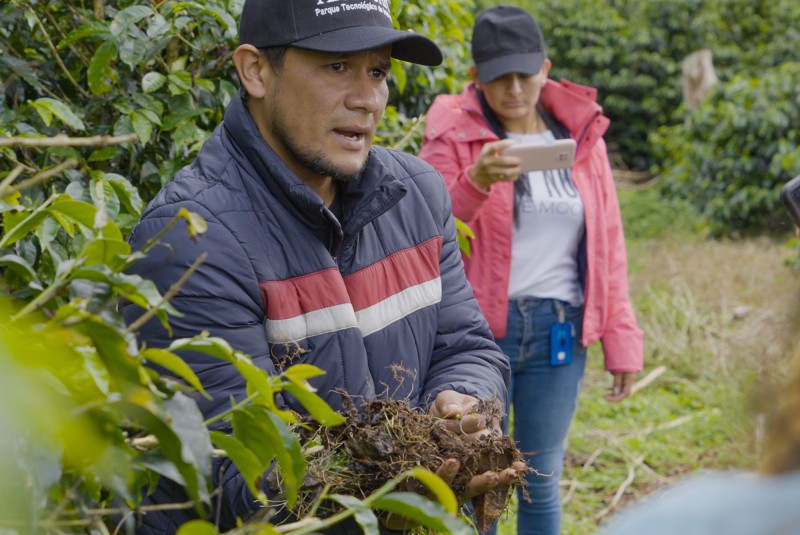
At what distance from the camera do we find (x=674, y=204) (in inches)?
451

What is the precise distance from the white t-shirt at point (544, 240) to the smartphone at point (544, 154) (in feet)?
0.45

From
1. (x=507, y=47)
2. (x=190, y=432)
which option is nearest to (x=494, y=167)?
(x=507, y=47)

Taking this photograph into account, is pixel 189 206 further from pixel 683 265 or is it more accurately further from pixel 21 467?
pixel 683 265

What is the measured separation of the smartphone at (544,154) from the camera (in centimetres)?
338

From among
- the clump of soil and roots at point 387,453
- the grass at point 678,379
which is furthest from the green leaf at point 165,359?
the grass at point 678,379

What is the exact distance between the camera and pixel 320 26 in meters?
2.23

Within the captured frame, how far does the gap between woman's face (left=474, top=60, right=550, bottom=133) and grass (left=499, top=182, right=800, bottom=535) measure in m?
1.11

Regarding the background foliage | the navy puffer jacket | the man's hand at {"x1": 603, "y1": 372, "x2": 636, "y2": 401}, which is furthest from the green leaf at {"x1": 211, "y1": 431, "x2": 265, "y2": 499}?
the man's hand at {"x1": 603, "y1": 372, "x2": 636, "y2": 401}

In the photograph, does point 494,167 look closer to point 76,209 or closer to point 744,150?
point 76,209

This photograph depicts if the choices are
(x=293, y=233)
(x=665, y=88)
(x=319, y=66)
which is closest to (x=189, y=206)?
(x=293, y=233)

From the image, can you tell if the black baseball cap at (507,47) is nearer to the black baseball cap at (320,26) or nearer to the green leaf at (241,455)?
the black baseball cap at (320,26)

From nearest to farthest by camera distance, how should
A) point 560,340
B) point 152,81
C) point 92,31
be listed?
point 92,31 → point 152,81 → point 560,340

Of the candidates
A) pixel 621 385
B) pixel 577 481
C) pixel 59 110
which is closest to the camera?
pixel 59 110

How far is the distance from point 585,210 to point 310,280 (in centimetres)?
157
